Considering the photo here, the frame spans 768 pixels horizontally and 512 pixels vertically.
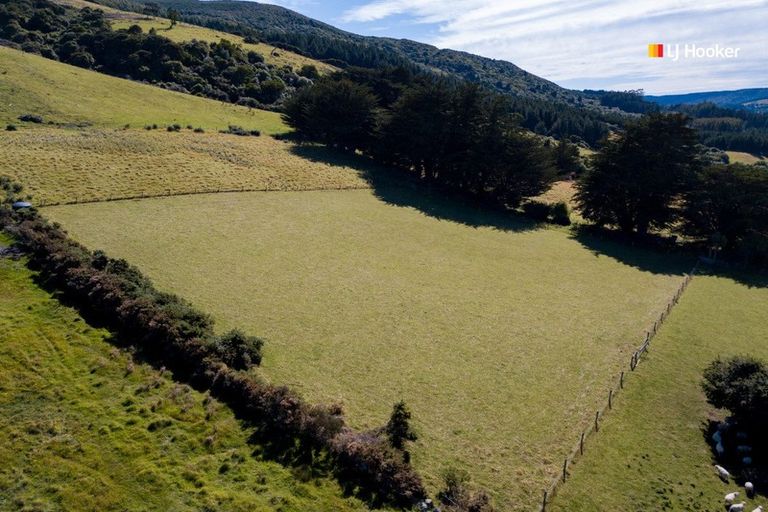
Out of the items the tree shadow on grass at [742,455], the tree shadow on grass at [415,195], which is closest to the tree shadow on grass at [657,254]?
the tree shadow on grass at [415,195]

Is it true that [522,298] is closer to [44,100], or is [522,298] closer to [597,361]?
[597,361]

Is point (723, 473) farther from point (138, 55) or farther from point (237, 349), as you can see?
point (138, 55)

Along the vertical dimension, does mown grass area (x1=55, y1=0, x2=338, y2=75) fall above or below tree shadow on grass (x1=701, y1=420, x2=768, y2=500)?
above

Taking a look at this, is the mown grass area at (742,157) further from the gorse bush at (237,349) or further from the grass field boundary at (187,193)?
the gorse bush at (237,349)

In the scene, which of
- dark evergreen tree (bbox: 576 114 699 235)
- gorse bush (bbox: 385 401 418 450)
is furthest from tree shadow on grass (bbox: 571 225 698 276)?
gorse bush (bbox: 385 401 418 450)

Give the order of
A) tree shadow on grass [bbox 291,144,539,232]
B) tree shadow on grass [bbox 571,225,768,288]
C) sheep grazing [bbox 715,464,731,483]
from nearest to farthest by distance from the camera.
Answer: sheep grazing [bbox 715,464,731,483]
tree shadow on grass [bbox 571,225,768,288]
tree shadow on grass [bbox 291,144,539,232]

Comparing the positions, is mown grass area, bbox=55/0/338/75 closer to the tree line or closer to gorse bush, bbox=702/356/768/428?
the tree line
